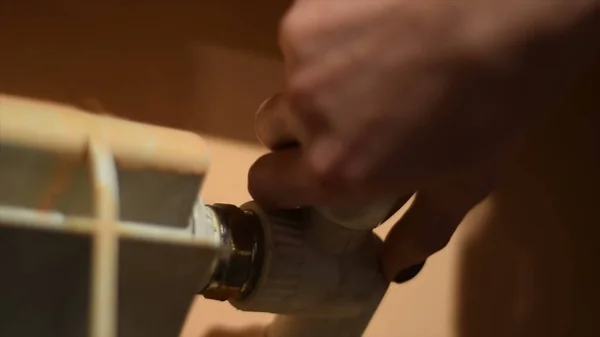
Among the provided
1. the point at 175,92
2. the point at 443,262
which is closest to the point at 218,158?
the point at 175,92

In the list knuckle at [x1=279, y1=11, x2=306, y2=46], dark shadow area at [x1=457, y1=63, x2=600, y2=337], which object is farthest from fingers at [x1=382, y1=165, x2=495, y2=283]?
dark shadow area at [x1=457, y1=63, x2=600, y2=337]

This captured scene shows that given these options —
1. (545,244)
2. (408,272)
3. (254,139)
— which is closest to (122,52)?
(254,139)

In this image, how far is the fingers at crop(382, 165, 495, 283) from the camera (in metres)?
0.42

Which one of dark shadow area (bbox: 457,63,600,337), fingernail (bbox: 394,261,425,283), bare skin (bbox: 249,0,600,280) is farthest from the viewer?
dark shadow area (bbox: 457,63,600,337)

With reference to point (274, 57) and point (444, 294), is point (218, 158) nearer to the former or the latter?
point (274, 57)

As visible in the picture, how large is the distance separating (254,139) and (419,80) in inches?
11.3

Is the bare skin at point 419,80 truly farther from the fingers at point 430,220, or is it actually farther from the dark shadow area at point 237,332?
the dark shadow area at point 237,332

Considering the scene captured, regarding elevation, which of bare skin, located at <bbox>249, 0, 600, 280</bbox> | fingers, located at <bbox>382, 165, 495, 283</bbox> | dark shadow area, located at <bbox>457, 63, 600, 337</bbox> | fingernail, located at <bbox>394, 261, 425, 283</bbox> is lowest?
dark shadow area, located at <bbox>457, 63, 600, 337</bbox>

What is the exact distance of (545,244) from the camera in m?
0.70

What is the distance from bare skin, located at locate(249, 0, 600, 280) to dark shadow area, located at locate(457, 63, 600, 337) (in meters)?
0.35

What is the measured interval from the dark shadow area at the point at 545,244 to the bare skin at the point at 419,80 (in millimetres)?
347

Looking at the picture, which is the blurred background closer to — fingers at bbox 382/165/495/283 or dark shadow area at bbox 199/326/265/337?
dark shadow area at bbox 199/326/265/337

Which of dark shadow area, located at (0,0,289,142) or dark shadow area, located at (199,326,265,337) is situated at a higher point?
dark shadow area, located at (0,0,289,142)

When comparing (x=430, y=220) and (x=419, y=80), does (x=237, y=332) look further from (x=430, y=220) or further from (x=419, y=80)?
(x=419, y=80)
